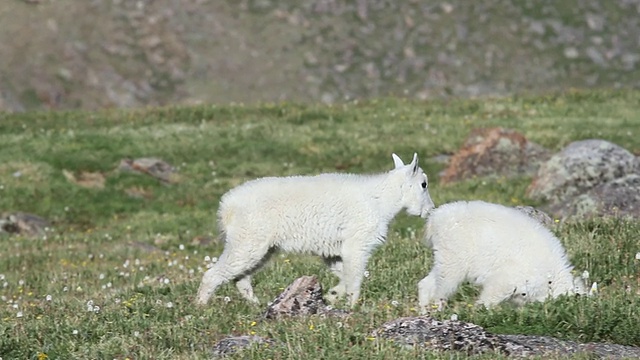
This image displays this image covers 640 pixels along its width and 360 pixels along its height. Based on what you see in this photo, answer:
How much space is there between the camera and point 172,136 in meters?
35.9

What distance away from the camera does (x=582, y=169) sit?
25.1 meters

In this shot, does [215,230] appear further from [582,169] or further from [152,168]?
[582,169]

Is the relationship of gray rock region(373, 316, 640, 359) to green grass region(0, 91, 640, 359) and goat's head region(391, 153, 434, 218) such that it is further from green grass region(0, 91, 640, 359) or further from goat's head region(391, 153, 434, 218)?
goat's head region(391, 153, 434, 218)

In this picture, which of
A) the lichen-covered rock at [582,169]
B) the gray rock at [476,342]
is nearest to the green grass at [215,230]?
the gray rock at [476,342]

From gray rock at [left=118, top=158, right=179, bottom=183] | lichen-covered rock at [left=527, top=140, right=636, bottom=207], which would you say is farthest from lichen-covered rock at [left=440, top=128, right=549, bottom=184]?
gray rock at [left=118, top=158, right=179, bottom=183]

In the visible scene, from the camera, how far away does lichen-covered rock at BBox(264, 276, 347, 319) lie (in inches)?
436

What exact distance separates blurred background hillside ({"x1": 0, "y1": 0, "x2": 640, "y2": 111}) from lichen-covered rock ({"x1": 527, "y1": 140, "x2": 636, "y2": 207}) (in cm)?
3785

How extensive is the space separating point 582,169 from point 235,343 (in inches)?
671

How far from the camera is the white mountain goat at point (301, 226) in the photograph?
1291 cm

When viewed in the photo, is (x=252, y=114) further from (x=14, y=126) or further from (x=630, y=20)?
(x=630, y=20)

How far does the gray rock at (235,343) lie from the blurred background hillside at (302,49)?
172 feet

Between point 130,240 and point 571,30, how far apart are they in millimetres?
50363

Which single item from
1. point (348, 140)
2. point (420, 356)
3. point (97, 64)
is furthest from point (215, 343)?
point (97, 64)

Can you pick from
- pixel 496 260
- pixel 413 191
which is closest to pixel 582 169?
pixel 413 191
